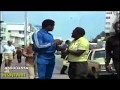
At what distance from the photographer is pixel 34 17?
5.64 metres

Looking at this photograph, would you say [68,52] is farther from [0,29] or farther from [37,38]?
[0,29]

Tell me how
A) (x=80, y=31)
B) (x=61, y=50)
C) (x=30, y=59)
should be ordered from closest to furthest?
(x=80, y=31), (x=61, y=50), (x=30, y=59)

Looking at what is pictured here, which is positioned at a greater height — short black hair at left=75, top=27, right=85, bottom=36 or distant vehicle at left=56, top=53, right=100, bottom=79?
short black hair at left=75, top=27, right=85, bottom=36

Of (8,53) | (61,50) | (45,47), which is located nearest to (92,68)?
(61,50)

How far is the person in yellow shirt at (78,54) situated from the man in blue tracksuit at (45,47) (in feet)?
0.83

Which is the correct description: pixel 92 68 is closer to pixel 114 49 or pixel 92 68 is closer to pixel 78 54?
pixel 78 54

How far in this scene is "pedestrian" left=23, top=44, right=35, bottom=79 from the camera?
19.0 ft

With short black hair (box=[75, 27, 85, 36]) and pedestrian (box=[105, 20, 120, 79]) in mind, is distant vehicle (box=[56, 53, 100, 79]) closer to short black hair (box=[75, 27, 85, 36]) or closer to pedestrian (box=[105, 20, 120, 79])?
pedestrian (box=[105, 20, 120, 79])

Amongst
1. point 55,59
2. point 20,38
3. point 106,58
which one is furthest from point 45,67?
point 106,58

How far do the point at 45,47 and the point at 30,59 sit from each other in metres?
0.47

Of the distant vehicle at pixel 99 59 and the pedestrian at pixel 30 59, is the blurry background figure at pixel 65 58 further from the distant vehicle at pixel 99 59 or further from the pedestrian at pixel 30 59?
the pedestrian at pixel 30 59

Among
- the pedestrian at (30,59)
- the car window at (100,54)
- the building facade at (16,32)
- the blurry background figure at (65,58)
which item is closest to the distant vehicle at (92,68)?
the blurry background figure at (65,58)

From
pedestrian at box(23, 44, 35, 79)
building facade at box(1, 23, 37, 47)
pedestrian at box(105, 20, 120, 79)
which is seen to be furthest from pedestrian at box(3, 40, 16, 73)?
pedestrian at box(105, 20, 120, 79)

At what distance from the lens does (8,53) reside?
6039mm
